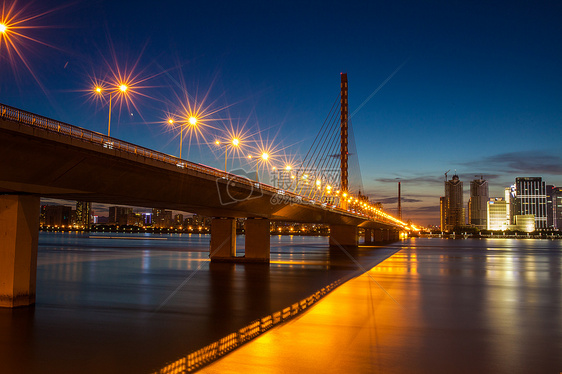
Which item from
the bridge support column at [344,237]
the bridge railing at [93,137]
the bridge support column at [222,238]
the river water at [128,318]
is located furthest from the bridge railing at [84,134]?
the bridge support column at [344,237]

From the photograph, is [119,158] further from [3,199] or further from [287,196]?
[287,196]

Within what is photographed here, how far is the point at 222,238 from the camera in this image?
174 feet

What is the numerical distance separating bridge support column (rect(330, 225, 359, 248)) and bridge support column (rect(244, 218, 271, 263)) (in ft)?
206

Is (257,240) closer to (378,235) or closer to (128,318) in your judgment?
(128,318)

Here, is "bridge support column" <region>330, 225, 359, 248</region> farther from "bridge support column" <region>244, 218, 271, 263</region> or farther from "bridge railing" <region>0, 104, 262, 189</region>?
"bridge railing" <region>0, 104, 262, 189</region>

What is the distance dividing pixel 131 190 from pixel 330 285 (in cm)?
1435

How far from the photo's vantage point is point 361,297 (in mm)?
26234

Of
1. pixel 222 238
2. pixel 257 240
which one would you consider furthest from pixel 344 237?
pixel 222 238

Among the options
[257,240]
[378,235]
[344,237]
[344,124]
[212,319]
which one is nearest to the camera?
[212,319]

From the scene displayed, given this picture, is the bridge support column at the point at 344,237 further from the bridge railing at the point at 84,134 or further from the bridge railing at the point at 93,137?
the bridge railing at the point at 84,134

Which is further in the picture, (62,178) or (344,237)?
(344,237)

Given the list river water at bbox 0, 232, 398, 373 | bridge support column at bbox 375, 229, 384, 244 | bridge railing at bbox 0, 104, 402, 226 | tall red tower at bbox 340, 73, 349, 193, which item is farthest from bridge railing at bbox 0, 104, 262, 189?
bridge support column at bbox 375, 229, 384, 244

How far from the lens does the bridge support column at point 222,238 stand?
173 feet

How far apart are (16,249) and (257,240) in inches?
1336
